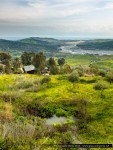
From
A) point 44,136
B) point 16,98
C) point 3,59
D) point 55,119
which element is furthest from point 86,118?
point 3,59

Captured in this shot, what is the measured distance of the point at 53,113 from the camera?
41.6 metres

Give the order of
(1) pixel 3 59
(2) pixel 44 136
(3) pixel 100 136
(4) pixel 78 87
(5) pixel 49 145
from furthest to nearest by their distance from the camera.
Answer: (1) pixel 3 59
(4) pixel 78 87
(3) pixel 100 136
(2) pixel 44 136
(5) pixel 49 145

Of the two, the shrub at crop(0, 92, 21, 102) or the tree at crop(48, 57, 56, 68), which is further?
the tree at crop(48, 57, 56, 68)

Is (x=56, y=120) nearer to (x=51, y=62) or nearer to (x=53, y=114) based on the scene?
(x=53, y=114)

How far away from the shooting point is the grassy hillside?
26.6m

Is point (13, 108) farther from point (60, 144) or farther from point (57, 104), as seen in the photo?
point (60, 144)

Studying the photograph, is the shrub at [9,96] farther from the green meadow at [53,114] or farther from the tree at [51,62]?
the tree at [51,62]

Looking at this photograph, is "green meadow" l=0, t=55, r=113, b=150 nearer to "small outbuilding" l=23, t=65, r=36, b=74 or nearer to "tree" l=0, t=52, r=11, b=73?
"small outbuilding" l=23, t=65, r=36, b=74

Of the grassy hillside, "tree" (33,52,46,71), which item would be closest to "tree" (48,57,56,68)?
"tree" (33,52,46,71)

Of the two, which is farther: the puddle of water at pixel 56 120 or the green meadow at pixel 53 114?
the puddle of water at pixel 56 120

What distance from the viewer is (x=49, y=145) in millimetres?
25922

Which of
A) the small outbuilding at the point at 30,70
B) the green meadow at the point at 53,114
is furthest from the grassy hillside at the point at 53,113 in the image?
the small outbuilding at the point at 30,70

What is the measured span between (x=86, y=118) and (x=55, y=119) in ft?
14.8

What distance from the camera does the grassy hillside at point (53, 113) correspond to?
87.2 ft
